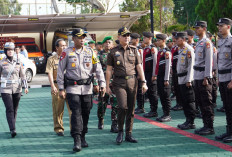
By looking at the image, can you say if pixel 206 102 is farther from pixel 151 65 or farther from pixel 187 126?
pixel 151 65

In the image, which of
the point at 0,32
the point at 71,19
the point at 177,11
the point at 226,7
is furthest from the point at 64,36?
the point at 177,11

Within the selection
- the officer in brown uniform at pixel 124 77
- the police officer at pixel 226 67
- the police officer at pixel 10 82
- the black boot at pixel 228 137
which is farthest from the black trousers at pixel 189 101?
the police officer at pixel 10 82

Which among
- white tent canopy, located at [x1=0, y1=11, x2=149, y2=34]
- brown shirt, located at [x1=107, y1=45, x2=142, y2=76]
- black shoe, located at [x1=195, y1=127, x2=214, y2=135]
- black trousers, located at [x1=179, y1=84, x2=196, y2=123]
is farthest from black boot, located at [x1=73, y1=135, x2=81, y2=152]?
white tent canopy, located at [x1=0, y1=11, x2=149, y2=34]

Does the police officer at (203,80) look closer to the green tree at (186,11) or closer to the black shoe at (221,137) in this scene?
the black shoe at (221,137)

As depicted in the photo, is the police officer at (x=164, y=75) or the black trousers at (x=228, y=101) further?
the police officer at (x=164, y=75)

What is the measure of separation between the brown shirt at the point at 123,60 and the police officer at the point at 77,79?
429 mm

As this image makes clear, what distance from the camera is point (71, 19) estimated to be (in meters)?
29.6

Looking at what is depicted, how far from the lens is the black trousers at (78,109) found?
281 inches

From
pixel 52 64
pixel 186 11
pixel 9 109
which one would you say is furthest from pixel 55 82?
pixel 186 11

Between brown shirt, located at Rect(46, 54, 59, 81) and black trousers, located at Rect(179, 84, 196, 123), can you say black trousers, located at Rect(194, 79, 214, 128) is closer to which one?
black trousers, located at Rect(179, 84, 196, 123)

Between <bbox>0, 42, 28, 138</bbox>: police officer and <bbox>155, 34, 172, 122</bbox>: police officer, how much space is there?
128 inches

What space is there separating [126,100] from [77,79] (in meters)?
1.03

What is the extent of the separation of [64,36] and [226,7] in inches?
599

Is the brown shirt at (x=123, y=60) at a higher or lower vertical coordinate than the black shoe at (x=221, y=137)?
higher
